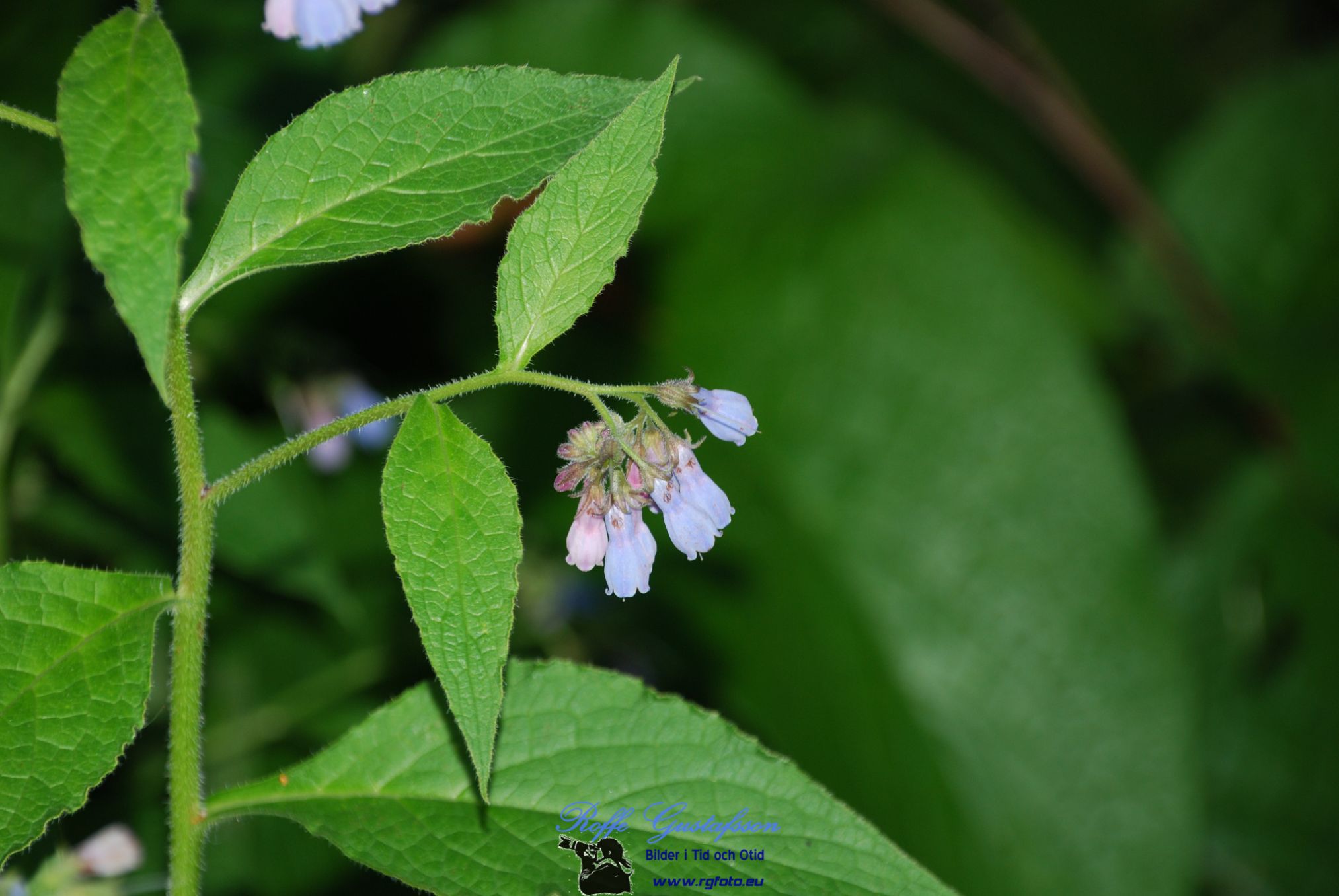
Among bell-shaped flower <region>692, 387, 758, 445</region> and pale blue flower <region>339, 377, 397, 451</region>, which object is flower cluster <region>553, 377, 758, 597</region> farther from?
pale blue flower <region>339, 377, 397, 451</region>

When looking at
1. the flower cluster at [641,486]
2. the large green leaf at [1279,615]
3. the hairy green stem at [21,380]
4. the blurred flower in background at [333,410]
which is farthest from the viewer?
the large green leaf at [1279,615]

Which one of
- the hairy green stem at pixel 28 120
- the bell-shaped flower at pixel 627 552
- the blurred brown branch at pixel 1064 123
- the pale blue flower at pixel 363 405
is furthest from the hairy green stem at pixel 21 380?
the blurred brown branch at pixel 1064 123

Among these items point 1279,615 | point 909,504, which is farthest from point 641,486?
point 1279,615

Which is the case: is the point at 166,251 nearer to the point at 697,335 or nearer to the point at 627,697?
the point at 627,697

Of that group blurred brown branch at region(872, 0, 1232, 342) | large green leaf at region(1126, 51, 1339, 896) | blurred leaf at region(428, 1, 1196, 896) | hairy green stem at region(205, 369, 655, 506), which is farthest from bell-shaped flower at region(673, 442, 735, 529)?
large green leaf at region(1126, 51, 1339, 896)

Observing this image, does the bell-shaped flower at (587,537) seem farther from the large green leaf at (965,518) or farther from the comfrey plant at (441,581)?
the large green leaf at (965,518)

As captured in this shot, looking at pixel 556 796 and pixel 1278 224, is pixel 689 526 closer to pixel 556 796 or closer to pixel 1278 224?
pixel 556 796
